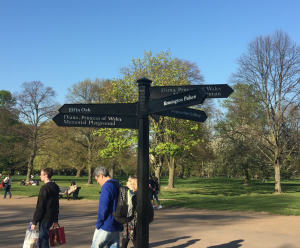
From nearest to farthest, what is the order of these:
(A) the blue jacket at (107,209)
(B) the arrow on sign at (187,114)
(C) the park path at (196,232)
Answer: (A) the blue jacket at (107,209) → (B) the arrow on sign at (187,114) → (C) the park path at (196,232)

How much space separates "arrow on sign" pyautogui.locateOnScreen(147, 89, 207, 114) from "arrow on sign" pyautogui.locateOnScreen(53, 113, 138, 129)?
381mm

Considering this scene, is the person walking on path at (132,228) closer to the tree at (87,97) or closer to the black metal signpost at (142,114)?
the black metal signpost at (142,114)

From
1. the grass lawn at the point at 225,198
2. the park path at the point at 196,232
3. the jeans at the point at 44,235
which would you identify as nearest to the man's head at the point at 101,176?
the jeans at the point at 44,235

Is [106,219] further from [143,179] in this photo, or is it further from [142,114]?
[142,114]

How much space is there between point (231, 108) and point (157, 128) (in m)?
11.1

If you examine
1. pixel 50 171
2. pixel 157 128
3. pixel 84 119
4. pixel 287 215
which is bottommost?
pixel 287 215

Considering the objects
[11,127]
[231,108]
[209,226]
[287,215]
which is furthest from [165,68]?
[11,127]

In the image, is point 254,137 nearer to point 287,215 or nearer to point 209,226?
point 287,215

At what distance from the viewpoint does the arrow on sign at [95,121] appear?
14.6 feet

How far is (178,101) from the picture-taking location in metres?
3.96

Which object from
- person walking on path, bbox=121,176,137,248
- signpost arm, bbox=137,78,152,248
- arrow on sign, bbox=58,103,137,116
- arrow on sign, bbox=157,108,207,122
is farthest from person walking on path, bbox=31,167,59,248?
arrow on sign, bbox=157,108,207,122

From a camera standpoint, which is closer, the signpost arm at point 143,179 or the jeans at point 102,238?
the signpost arm at point 143,179

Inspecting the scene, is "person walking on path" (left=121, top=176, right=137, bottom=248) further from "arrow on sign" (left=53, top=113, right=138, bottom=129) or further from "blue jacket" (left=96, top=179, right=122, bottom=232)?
"arrow on sign" (left=53, top=113, right=138, bottom=129)

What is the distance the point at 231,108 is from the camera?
102 feet
